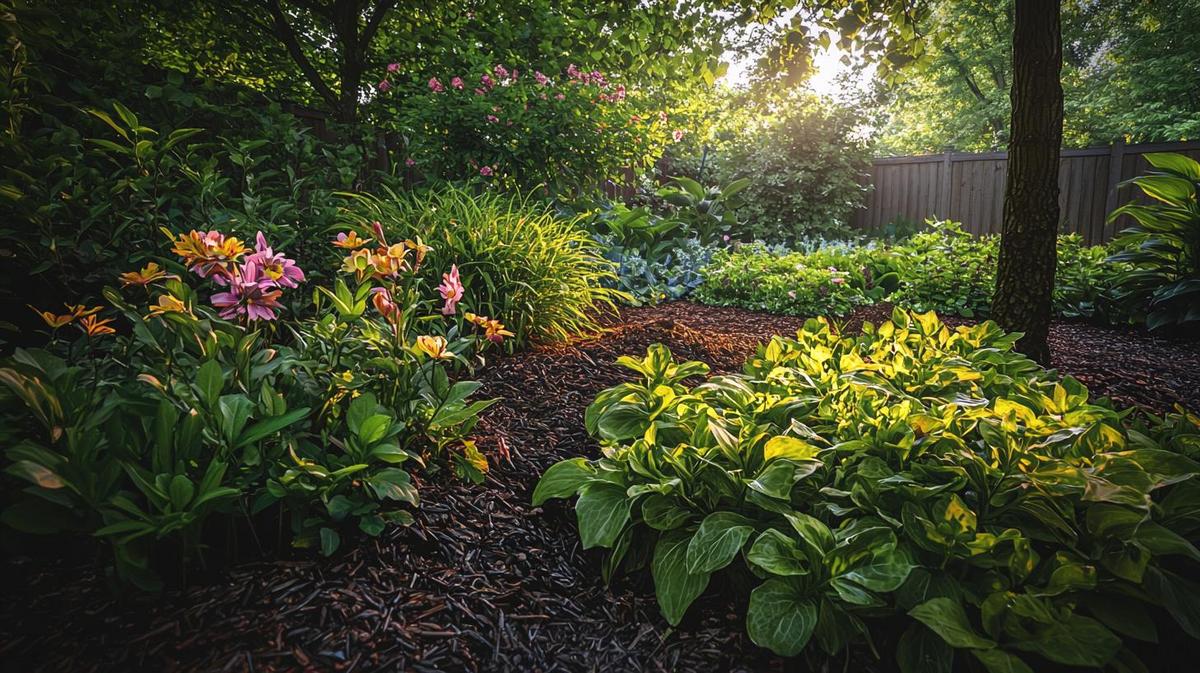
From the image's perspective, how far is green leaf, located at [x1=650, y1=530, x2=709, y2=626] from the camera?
1235mm

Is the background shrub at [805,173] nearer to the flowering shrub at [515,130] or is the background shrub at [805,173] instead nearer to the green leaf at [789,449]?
the flowering shrub at [515,130]

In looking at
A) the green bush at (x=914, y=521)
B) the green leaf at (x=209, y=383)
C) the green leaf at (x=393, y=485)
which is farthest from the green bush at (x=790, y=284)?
the green leaf at (x=209, y=383)

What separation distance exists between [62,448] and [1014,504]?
193cm

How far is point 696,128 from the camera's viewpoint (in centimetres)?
973

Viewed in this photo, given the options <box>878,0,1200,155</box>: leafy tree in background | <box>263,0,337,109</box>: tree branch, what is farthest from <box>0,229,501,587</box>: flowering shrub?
<box>878,0,1200,155</box>: leafy tree in background

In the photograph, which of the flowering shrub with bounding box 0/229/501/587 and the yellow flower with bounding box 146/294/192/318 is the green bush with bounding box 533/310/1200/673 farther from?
the yellow flower with bounding box 146/294/192/318

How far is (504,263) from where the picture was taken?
3.08m

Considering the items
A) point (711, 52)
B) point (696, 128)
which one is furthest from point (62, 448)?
point (696, 128)

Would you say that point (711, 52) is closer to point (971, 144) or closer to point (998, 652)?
point (998, 652)

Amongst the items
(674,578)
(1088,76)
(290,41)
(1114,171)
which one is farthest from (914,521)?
(1088,76)

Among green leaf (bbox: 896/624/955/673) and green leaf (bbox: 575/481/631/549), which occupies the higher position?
green leaf (bbox: 575/481/631/549)

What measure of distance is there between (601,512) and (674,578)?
0.24 meters

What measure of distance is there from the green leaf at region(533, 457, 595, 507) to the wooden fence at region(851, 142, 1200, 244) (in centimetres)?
692

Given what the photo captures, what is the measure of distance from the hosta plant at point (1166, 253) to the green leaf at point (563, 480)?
3.85m
